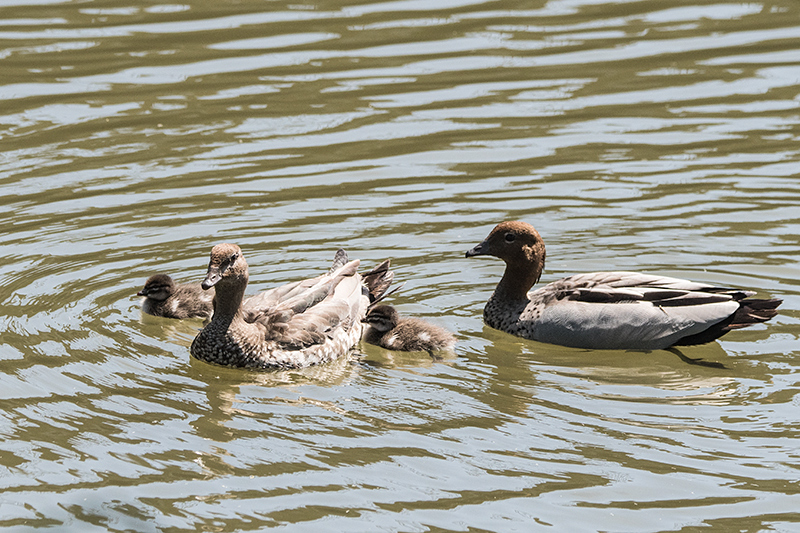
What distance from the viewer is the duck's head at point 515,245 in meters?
10.4

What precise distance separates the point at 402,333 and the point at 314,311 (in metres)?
0.73

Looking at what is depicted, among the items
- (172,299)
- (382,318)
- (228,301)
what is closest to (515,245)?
(382,318)

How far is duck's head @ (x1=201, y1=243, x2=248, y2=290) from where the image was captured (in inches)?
365

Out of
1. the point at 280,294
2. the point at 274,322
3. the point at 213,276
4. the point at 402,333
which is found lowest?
the point at 402,333

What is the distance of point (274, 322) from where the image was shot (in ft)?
31.8

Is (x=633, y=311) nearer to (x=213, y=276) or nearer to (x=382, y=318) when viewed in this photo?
(x=382, y=318)

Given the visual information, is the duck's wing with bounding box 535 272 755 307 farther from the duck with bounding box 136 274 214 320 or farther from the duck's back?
the duck with bounding box 136 274 214 320

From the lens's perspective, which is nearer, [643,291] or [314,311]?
[643,291]

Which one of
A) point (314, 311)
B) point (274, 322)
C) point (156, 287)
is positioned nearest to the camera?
point (274, 322)

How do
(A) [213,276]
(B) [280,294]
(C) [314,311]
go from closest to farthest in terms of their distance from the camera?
(A) [213,276] < (C) [314,311] < (B) [280,294]

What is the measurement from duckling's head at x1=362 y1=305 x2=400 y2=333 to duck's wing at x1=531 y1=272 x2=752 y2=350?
4.14 feet

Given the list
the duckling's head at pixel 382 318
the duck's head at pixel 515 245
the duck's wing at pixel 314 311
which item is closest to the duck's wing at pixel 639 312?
the duck's head at pixel 515 245

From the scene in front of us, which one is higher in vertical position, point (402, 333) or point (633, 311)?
point (633, 311)

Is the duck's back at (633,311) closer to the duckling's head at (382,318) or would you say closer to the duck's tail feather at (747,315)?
the duck's tail feather at (747,315)
